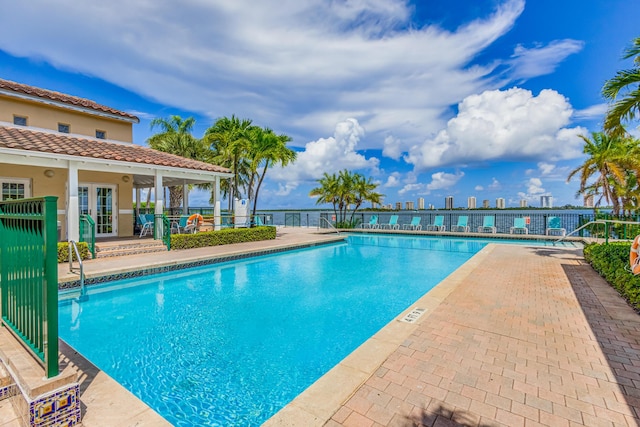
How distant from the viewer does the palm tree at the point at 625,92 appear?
6699mm

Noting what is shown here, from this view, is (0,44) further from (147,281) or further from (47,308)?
(47,308)

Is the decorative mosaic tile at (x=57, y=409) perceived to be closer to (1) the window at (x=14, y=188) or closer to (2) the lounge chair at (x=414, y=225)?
(1) the window at (x=14, y=188)

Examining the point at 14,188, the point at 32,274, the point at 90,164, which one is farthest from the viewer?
the point at 14,188

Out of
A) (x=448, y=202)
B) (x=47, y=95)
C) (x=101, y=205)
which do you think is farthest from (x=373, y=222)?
(x=47, y=95)

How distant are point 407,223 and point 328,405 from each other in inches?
777

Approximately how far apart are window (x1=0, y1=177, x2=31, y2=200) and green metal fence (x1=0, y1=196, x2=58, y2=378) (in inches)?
410

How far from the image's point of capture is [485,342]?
3.70 metres

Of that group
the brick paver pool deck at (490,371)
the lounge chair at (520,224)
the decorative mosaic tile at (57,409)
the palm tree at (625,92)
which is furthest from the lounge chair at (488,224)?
the decorative mosaic tile at (57,409)

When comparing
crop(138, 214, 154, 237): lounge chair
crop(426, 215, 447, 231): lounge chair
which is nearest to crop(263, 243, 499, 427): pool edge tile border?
crop(138, 214, 154, 237): lounge chair

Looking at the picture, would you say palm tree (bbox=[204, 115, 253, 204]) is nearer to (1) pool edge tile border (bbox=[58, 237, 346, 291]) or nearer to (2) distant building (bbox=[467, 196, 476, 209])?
(1) pool edge tile border (bbox=[58, 237, 346, 291])

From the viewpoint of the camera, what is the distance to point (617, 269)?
6.08 metres

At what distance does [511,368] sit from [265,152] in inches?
553

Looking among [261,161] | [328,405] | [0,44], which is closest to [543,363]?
[328,405]

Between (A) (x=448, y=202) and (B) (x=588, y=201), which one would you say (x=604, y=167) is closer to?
(B) (x=588, y=201)
